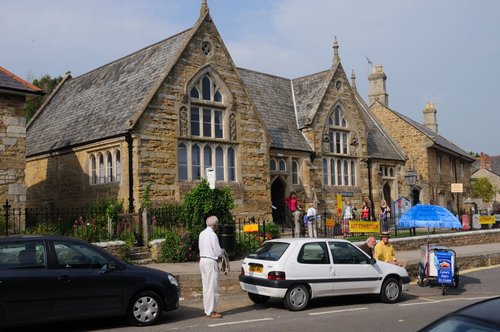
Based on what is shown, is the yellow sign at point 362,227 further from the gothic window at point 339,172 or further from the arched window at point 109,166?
the arched window at point 109,166

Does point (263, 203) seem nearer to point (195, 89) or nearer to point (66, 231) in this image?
point (195, 89)

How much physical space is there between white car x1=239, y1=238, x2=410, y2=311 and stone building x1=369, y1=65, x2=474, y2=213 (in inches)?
886

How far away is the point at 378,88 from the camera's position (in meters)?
Answer: 42.1

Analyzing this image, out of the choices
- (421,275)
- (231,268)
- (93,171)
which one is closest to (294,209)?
(93,171)

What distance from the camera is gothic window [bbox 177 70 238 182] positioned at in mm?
21844

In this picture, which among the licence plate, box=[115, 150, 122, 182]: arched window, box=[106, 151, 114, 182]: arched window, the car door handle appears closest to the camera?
the car door handle

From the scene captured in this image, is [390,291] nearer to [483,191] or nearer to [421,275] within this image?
[421,275]

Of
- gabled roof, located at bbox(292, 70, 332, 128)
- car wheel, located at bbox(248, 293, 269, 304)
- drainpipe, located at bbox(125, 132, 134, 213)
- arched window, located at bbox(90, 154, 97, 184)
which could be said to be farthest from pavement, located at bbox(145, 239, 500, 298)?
gabled roof, located at bbox(292, 70, 332, 128)

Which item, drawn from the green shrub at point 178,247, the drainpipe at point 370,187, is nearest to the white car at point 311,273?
the green shrub at point 178,247

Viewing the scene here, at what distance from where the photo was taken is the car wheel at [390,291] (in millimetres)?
12539

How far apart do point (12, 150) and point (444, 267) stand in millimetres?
13649

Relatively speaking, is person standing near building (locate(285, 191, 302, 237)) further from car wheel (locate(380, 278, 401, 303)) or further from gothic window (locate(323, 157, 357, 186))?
car wheel (locate(380, 278, 401, 303))

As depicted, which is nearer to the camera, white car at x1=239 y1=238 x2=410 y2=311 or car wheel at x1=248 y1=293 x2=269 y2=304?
white car at x1=239 y1=238 x2=410 y2=311

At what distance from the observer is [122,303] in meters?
9.40
